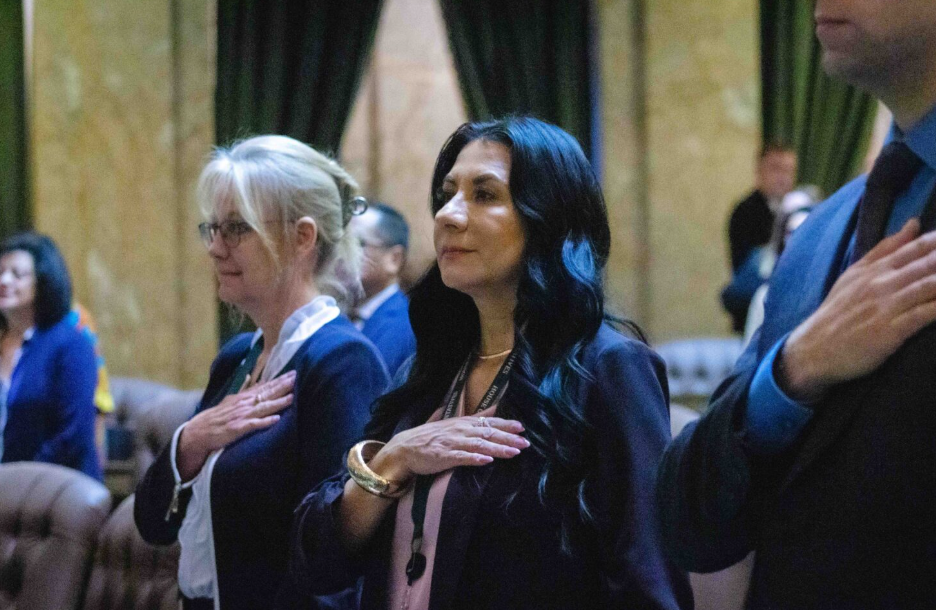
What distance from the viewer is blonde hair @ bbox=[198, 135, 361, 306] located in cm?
235

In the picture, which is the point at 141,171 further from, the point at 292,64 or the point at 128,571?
the point at 128,571

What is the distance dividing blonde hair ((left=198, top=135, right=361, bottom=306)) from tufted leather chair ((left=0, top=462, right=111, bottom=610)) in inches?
36.1

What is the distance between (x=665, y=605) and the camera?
59.6 inches

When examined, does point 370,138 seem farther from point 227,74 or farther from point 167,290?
point 167,290

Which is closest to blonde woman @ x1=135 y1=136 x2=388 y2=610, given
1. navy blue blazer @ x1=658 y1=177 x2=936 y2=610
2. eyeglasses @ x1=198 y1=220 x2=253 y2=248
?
eyeglasses @ x1=198 y1=220 x2=253 y2=248

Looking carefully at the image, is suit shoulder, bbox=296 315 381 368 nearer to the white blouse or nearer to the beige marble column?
the white blouse

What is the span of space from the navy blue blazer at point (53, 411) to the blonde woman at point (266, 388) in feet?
6.22

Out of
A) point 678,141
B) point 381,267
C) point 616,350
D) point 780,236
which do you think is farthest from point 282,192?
point 678,141

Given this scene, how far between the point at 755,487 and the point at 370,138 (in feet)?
20.0

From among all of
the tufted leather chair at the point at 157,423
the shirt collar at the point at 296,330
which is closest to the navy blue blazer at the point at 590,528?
the shirt collar at the point at 296,330

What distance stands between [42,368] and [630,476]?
10.8 ft

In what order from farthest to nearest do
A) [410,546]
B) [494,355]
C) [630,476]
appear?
[494,355]
[410,546]
[630,476]

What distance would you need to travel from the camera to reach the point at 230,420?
7.39 ft

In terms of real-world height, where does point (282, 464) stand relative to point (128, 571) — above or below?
above
